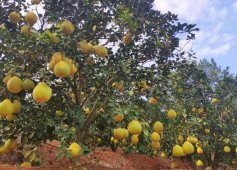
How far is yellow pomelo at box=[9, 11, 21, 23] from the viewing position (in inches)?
218

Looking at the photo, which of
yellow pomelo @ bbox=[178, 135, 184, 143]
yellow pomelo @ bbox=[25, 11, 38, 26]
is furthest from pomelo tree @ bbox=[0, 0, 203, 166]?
yellow pomelo @ bbox=[178, 135, 184, 143]

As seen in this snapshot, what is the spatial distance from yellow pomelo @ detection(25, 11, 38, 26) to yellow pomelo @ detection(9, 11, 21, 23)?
0.16m

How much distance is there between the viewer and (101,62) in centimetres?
586

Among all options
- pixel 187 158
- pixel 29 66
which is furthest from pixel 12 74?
pixel 187 158

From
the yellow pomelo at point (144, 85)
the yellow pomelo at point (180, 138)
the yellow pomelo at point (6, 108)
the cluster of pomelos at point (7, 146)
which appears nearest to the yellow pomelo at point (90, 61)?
the yellow pomelo at point (144, 85)

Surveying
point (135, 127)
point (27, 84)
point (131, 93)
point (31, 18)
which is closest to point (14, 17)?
point (31, 18)

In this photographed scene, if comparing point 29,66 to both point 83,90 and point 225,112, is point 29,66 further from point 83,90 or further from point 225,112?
point 225,112

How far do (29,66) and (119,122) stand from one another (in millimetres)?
1631

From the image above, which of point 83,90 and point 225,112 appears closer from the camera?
point 83,90

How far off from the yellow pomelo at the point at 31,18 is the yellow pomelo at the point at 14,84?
3.71ft

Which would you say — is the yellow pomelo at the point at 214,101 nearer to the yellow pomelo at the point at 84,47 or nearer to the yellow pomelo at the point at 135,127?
the yellow pomelo at the point at 135,127

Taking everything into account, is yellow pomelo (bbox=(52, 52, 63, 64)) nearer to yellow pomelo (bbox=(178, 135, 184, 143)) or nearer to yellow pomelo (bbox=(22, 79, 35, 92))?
yellow pomelo (bbox=(22, 79, 35, 92))

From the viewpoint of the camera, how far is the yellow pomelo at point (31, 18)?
5465 millimetres

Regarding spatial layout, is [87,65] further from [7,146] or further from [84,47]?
[7,146]
